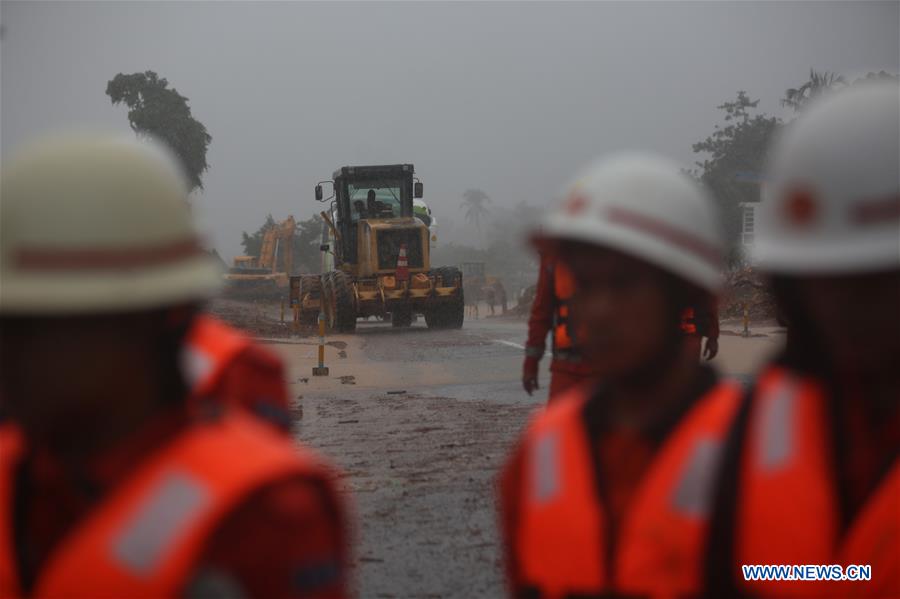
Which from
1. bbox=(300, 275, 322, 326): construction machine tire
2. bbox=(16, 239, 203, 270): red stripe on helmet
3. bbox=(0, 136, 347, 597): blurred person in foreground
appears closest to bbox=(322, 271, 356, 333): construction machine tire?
bbox=(300, 275, 322, 326): construction machine tire

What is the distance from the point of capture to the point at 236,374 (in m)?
2.36

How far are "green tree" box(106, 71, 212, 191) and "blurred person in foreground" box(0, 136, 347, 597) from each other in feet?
192

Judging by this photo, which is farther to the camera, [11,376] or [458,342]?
[458,342]

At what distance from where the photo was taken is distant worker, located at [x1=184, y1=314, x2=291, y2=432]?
2.30 m

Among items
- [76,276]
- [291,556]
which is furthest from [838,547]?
[76,276]

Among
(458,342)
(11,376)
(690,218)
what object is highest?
(690,218)

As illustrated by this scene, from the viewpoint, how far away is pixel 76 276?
5.45ft

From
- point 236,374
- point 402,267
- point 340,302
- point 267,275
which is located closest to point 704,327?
point 236,374

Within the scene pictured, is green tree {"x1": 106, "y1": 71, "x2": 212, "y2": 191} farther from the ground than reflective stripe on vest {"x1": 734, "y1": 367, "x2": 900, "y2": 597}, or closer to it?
farther from the ground

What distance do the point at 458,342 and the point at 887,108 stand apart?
20781mm

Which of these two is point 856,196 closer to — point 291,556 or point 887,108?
point 887,108

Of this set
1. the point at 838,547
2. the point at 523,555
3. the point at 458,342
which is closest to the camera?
the point at 838,547

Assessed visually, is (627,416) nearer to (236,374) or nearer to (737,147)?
(236,374)

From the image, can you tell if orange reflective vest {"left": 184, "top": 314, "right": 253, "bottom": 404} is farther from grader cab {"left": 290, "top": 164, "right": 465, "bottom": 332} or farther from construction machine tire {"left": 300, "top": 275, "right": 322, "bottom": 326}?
construction machine tire {"left": 300, "top": 275, "right": 322, "bottom": 326}
